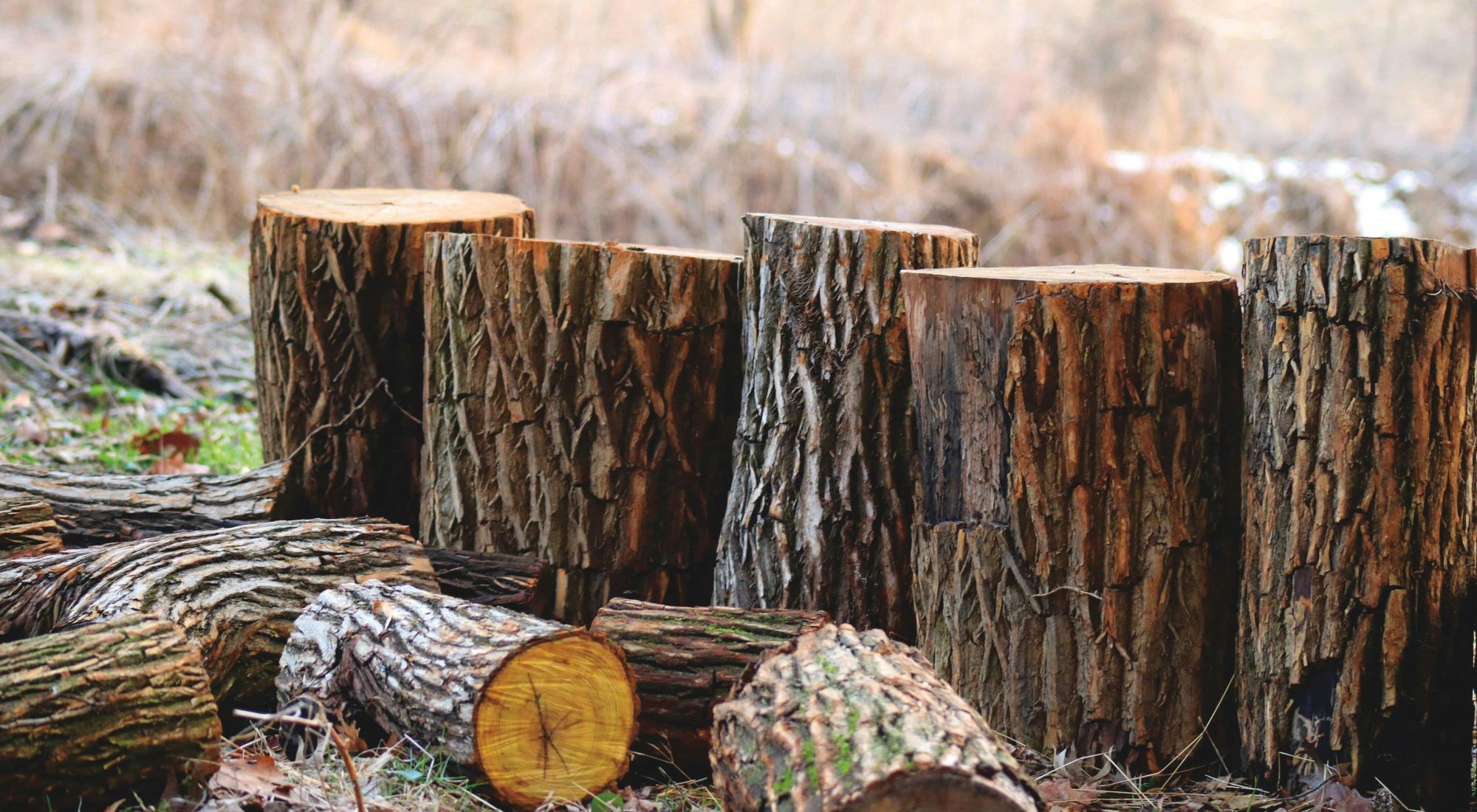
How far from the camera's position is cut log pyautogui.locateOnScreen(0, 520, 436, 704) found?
2.80 m

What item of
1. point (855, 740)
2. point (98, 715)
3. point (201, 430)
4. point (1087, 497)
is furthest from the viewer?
point (201, 430)

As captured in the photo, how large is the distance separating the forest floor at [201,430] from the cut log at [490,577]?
591 millimetres

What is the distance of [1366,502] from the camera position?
2.45 meters

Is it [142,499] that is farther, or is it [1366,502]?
[142,499]

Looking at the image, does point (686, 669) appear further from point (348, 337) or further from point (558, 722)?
point (348, 337)

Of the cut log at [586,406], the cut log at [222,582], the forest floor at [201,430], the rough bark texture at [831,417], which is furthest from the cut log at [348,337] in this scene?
the rough bark texture at [831,417]

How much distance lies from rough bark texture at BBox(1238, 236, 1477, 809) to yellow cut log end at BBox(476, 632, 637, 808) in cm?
139

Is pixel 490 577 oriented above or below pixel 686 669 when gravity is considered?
above

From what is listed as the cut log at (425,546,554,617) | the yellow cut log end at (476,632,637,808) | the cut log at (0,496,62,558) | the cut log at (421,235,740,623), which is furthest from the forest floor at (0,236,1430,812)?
the cut log at (0,496,62,558)

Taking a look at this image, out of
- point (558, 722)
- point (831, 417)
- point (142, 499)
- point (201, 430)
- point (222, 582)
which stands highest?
point (831, 417)

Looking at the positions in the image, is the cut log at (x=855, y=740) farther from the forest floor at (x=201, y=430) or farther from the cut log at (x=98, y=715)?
the cut log at (x=98, y=715)

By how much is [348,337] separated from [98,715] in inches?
66.4

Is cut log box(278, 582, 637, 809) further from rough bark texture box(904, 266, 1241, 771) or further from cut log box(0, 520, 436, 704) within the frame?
rough bark texture box(904, 266, 1241, 771)

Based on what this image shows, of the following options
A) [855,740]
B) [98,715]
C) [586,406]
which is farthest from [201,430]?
[855,740]
